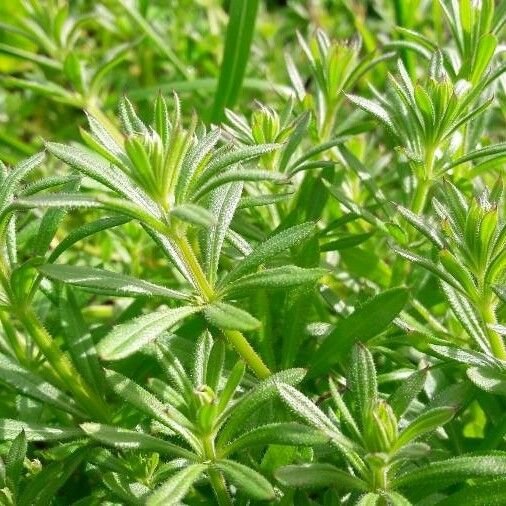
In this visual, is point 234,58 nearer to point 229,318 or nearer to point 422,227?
point 422,227

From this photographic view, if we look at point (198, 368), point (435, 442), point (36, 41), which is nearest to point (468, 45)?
point (435, 442)

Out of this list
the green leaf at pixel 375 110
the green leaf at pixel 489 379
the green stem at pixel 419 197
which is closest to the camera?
the green leaf at pixel 489 379

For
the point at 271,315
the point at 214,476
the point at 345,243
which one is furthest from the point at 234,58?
the point at 214,476

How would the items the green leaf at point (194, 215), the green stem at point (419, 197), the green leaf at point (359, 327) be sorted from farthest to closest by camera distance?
the green stem at point (419, 197)
the green leaf at point (359, 327)
the green leaf at point (194, 215)

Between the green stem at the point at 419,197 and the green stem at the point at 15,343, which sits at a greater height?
the green stem at the point at 419,197

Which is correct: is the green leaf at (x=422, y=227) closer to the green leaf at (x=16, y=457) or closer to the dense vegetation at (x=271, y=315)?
the dense vegetation at (x=271, y=315)

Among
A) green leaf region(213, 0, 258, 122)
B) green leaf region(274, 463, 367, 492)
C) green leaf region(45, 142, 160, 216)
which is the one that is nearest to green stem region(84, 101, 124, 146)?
green leaf region(213, 0, 258, 122)

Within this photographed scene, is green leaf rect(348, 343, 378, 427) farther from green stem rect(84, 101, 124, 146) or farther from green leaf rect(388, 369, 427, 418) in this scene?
green stem rect(84, 101, 124, 146)

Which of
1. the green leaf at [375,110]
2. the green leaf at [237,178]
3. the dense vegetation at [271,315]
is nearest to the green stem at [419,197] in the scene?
the dense vegetation at [271,315]
